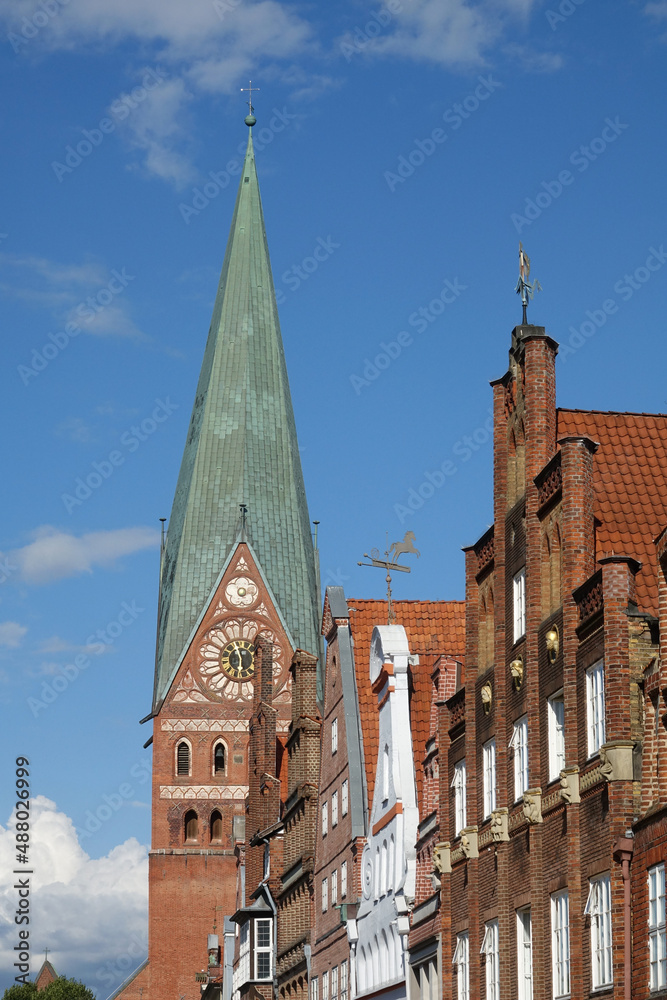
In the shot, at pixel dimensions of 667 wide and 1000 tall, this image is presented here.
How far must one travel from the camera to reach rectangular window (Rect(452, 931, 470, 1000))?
→ 1102 inches

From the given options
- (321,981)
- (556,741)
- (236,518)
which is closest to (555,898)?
(556,741)

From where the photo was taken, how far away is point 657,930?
19734 mm

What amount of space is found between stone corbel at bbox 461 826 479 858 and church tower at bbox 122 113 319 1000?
6109 centimetres

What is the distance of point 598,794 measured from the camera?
2152 cm

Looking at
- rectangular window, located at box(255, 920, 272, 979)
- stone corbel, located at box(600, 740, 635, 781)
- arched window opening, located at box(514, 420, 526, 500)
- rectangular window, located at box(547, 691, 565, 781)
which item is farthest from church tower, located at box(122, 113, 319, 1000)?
stone corbel, located at box(600, 740, 635, 781)

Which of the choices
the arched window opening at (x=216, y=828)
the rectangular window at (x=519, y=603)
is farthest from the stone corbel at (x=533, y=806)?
the arched window opening at (x=216, y=828)

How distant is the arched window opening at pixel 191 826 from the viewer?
3814 inches

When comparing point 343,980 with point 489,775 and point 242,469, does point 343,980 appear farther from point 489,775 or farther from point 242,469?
point 242,469

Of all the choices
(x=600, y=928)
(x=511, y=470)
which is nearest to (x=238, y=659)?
(x=511, y=470)

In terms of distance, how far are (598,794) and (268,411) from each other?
294 ft

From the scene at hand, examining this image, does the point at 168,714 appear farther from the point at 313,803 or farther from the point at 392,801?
the point at 392,801

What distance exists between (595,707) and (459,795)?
742cm

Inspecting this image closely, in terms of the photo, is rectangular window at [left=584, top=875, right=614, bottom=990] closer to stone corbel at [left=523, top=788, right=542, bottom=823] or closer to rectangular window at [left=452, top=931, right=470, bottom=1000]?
stone corbel at [left=523, top=788, right=542, bottom=823]

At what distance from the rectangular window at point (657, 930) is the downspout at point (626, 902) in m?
0.52
